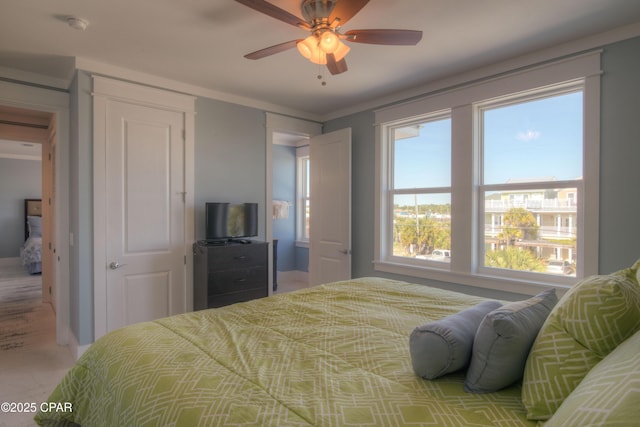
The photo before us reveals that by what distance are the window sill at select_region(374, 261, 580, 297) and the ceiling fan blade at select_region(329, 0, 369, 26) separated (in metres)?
2.40

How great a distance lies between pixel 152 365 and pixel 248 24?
215 centimetres

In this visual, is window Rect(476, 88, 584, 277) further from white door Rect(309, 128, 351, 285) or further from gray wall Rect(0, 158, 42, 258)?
gray wall Rect(0, 158, 42, 258)

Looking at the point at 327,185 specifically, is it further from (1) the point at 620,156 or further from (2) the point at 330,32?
(1) the point at 620,156

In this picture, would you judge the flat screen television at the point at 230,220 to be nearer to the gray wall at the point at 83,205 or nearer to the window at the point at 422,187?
the gray wall at the point at 83,205

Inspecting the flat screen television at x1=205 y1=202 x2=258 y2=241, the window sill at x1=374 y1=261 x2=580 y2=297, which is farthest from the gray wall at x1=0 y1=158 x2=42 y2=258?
the window sill at x1=374 y1=261 x2=580 y2=297

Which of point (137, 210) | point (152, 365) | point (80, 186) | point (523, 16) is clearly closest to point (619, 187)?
point (523, 16)

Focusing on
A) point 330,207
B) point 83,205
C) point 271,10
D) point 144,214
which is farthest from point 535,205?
point 83,205

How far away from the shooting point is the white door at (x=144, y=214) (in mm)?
3090

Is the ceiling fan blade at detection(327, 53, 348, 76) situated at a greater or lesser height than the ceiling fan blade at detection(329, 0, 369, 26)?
lesser

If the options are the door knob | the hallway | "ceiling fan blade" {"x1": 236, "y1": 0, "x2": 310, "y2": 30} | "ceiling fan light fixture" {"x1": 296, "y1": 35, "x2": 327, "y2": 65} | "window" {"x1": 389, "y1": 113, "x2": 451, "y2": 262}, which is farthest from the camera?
"window" {"x1": 389, "y1": 113, "x2": 451, "y2": 262}

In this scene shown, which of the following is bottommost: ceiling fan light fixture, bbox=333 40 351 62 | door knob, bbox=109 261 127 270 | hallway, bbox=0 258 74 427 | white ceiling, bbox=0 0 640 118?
hallway, bbox=0 258 74 427

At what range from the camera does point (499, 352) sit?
3.31 ft

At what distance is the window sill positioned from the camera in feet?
8.84

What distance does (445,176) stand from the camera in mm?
3477
